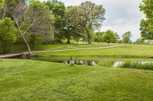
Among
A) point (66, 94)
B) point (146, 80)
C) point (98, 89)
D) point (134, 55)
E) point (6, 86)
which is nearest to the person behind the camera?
point (66, 94)

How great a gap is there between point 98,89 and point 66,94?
1329 millimetres

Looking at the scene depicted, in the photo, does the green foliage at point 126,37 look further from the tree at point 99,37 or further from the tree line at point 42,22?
the tree line at point 42,22

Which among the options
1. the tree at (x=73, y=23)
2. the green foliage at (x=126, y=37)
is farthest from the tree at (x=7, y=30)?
the green foliage at (x=126, y=37)

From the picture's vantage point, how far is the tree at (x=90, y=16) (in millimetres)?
69000

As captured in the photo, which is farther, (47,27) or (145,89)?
(47,27)

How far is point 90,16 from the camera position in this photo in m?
69.4

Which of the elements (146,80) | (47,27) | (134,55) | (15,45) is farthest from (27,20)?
(146,80)

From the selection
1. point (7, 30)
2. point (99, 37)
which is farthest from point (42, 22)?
point (99, 37)

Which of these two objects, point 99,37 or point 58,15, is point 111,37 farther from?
point 58,15

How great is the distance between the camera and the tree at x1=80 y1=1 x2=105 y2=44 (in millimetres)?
69000

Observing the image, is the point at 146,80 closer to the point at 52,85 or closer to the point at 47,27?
the point at 52,85

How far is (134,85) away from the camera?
38.6 ft

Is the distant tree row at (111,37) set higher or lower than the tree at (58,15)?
lower

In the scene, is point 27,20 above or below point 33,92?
above
